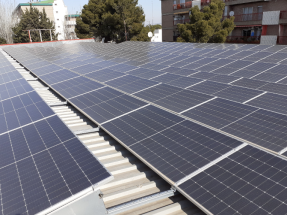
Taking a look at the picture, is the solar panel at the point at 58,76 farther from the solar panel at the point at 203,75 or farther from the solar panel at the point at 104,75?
the solar panel at the point at 203,75

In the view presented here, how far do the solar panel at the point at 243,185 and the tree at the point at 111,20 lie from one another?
200 feet

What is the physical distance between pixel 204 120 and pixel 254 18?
5134 centimetres

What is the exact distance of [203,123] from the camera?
7.69 metres

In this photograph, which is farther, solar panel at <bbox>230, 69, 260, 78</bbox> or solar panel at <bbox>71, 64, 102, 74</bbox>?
solar panel at <bbox>71, 64, 102, 74</bbox>

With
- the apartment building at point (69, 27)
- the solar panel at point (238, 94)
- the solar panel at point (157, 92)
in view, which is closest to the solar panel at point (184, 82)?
the solar panel at point (157, 92)

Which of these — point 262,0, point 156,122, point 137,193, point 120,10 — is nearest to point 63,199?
point 137,193

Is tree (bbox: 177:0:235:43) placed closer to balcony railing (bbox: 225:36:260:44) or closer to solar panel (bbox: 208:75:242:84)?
balcony railing (bbox: 225:36:260:44)

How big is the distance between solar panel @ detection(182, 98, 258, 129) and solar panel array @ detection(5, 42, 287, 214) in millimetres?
31

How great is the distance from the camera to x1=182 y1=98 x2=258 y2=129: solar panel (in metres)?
7.73

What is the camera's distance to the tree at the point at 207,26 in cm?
4449

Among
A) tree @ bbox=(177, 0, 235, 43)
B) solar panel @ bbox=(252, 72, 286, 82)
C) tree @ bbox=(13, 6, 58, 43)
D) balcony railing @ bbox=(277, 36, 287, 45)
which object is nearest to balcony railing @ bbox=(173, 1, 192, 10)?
tree @ bbox=(177, 0, 235, 43)

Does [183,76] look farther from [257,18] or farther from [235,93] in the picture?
[257,18]

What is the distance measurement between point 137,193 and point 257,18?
178ft

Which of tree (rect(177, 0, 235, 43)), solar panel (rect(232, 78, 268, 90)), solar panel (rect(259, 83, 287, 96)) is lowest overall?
solar panel (rect(259, 83, 287, 96))
